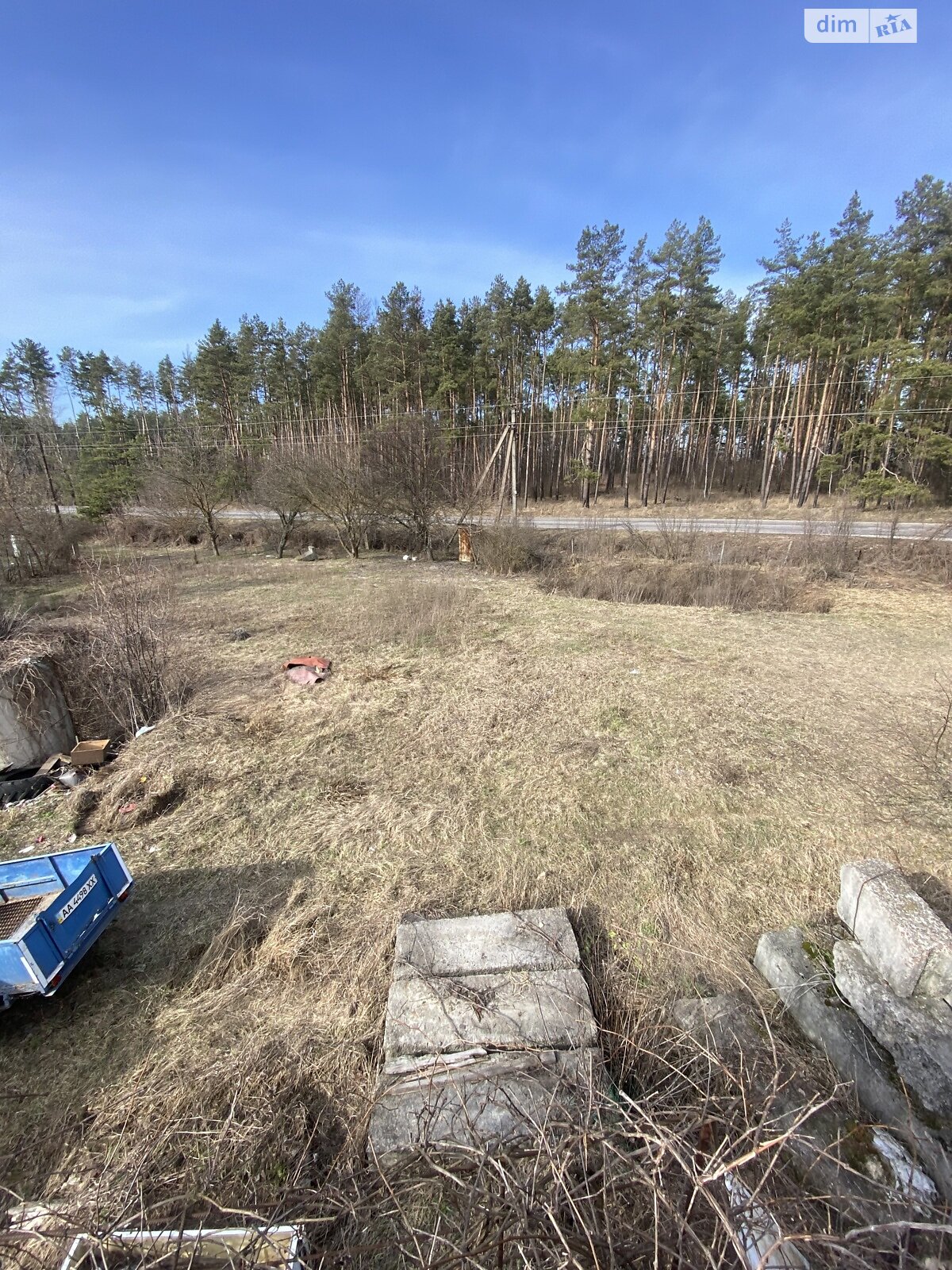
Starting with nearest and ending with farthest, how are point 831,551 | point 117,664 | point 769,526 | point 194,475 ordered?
point 117,664, point 831,551, point 194,475, point 769,526

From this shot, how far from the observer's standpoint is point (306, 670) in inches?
270

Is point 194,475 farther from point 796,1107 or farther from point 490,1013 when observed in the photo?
point 796,1107

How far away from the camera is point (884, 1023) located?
219cm

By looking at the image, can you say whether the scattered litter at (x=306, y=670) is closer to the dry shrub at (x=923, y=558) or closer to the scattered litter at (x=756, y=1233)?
the scattered litter at (x=756, y=1233)

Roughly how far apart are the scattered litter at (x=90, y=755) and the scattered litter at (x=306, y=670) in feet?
7.10

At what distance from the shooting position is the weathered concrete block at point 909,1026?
1956 millimetres

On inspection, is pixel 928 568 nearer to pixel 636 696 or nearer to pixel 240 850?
pixel 636 696

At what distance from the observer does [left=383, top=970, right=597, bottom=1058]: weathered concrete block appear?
220cm

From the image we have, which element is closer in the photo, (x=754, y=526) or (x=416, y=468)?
(x=416, y=468)

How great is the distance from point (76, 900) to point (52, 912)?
171mm

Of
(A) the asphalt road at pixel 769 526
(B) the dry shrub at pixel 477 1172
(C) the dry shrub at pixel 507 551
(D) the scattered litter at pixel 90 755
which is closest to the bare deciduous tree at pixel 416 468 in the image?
(C) the dry shrub at pixel 507 551

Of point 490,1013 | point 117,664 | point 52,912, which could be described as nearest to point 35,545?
point 117,664

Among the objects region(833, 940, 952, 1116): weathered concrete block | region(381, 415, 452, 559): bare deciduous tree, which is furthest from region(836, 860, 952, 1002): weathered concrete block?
region(381, 415, 452, 559): bare deciduous tree

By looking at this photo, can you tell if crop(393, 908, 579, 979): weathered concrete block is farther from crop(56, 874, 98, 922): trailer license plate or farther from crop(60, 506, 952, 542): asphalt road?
crop(60, 506, 952, 542): asphalt road
